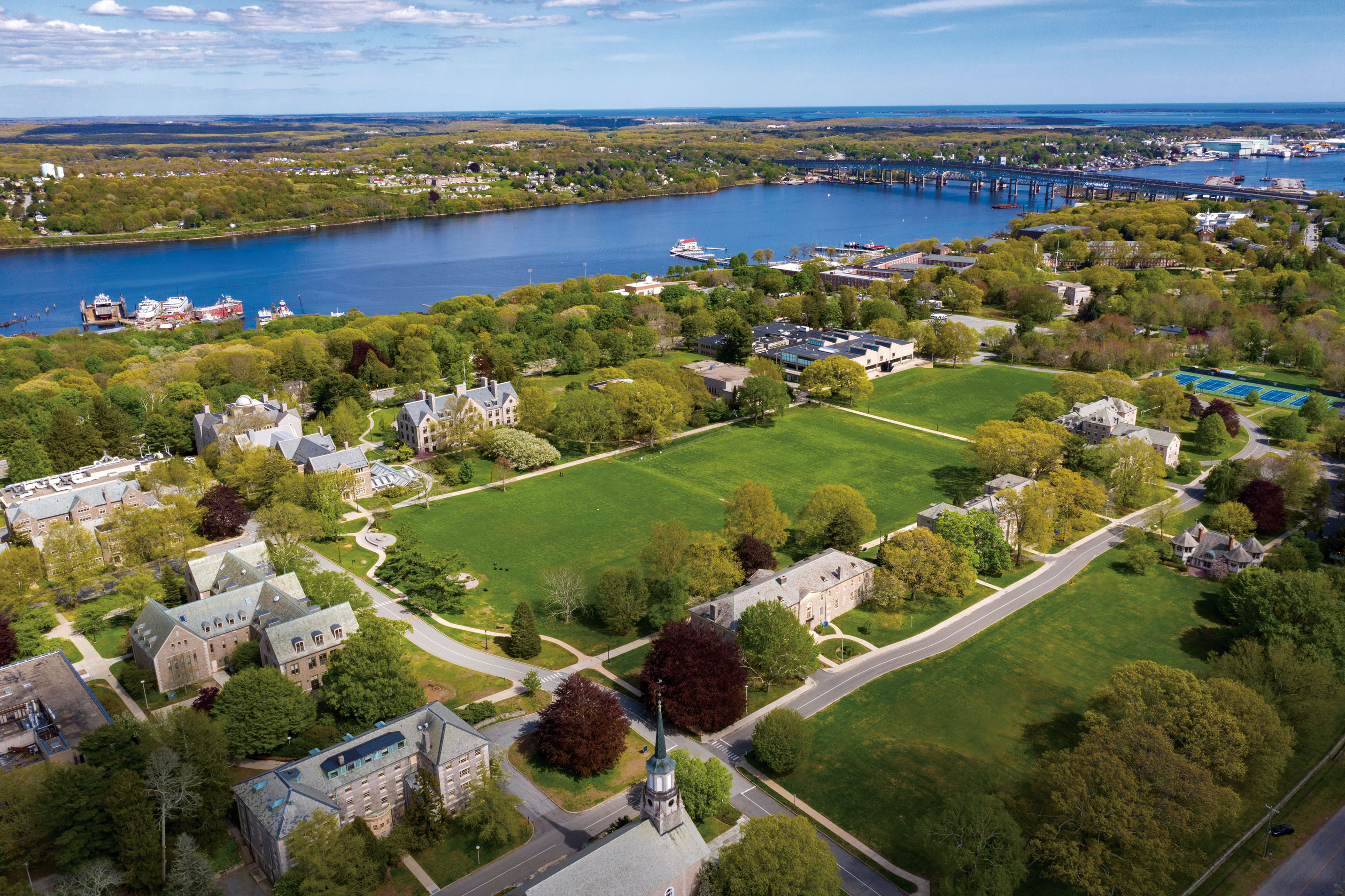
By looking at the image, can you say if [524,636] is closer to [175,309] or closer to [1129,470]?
[1129,470]

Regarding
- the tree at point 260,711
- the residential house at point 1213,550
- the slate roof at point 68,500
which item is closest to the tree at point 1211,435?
the residential house at point 1213,550

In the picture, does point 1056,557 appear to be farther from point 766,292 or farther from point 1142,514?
point 766,292

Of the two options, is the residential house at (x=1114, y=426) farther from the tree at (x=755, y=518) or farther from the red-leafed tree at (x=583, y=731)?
the red-leafed tree at (x=583, y=731)

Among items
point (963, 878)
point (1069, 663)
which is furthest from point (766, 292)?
point (963, 878)

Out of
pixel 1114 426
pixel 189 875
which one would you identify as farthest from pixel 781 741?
pixel 1114 426

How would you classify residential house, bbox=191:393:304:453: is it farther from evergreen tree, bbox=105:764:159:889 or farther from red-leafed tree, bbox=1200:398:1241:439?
red-leafed tree, bbox=1200:398:1241:439

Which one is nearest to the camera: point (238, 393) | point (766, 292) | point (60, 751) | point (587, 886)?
point (587, 886)

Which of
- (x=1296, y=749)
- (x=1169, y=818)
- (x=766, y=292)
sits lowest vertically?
(x=1296, y=749)
